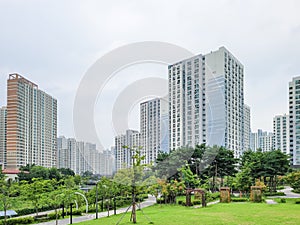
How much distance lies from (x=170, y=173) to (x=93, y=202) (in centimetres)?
634

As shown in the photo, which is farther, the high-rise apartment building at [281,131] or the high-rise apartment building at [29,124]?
the high-rise apartment building at [281,131]

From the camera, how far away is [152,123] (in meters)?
13.1

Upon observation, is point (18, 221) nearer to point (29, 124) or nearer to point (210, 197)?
point (210, 197)

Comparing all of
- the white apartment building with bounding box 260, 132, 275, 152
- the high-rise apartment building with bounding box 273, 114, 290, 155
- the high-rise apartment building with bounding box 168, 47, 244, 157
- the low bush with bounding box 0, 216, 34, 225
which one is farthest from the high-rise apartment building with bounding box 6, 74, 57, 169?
the white apartment building with bounding box 260, 132, 275, 152

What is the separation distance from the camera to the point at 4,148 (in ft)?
157

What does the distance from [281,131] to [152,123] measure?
206ft

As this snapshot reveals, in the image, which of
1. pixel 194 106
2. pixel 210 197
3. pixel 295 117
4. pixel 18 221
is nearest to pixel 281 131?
pixel 295 117

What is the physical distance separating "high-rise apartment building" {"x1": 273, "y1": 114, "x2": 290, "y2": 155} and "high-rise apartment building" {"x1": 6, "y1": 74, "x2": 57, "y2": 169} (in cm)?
4398

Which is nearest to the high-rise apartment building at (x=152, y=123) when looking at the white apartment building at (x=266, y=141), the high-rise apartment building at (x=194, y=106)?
the high-rise apartment building at (x=194, y=106)

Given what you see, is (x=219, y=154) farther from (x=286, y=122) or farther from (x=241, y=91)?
(x=286, y=122)

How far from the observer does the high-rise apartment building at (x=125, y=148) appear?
10.7 meters

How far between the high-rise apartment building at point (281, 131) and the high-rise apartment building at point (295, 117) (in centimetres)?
868

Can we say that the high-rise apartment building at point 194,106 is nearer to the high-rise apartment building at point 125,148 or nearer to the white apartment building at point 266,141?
the high-rise apartment building at point 125,148

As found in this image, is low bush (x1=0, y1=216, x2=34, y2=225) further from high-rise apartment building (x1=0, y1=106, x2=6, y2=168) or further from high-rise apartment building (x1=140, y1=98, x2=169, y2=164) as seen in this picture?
high-rise apartment building (x1=0, y1=106, x2=6, y2=168)
